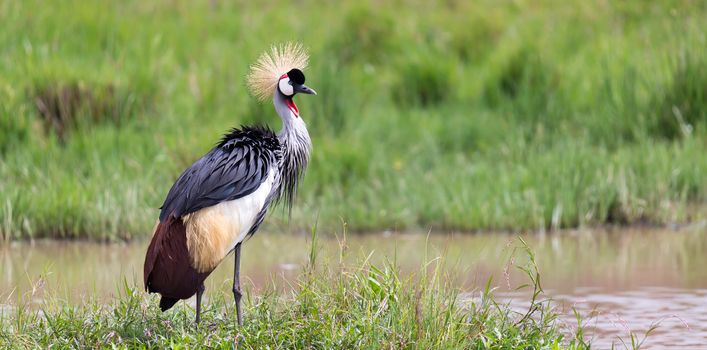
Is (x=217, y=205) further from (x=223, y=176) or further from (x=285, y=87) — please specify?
(x=285, y=87)

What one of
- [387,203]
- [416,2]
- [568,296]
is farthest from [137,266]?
[416,2]

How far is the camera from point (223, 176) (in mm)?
5762

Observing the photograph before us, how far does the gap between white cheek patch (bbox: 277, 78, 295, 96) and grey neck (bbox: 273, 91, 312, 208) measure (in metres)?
0.04

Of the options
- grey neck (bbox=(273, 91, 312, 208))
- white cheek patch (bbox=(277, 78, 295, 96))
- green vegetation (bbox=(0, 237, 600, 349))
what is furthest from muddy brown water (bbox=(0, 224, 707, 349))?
white cheek patch (bbox=(277, 78, 295, 96))

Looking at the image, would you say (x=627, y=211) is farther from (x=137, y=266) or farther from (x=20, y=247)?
(x=20, y=247)

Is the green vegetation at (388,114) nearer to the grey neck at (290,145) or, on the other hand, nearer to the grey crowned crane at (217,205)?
the grey neck at (290,145)

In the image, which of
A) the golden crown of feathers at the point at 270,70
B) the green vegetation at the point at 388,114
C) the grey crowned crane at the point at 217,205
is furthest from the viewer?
the green vegetation at the point at 388,114

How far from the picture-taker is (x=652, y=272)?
24.8 feet

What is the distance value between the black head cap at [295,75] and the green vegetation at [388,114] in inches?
94.6

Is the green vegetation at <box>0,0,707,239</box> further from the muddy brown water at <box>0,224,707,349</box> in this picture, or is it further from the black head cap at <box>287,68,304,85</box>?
the black head cap at <box>287,68,304,85</box>

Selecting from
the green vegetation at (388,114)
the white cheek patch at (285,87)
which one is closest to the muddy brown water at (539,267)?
the green vegetation at (388,114)

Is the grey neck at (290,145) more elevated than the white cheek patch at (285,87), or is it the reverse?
the white cheek patch at (285,87)

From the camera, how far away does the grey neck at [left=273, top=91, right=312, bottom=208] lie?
20.4ft

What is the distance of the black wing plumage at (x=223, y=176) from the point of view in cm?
570
